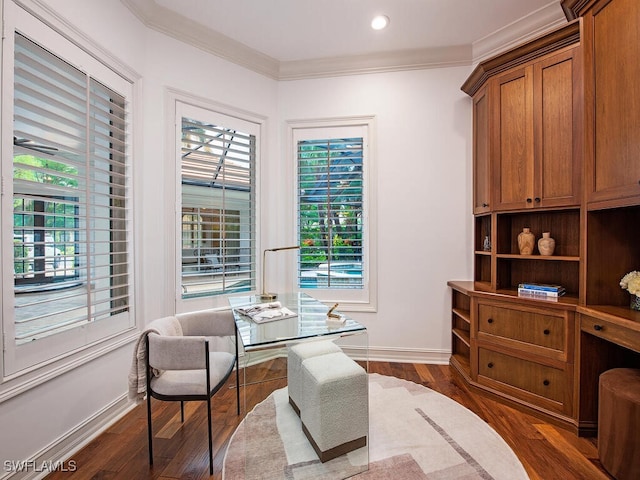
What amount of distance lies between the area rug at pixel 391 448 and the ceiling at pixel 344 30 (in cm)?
315

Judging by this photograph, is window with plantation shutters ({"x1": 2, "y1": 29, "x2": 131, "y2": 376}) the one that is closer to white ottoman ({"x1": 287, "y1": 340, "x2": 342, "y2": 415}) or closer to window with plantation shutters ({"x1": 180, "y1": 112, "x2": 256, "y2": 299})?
window with plantation shutters ({"x1": 180, "y1": 112, "x2": 256, "y2": 299})

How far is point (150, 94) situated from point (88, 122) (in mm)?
761

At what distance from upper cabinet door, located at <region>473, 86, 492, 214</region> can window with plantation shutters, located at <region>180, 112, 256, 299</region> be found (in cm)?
223

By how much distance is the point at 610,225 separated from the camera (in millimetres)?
2162

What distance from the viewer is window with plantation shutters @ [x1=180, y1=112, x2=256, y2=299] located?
2941 millimetres

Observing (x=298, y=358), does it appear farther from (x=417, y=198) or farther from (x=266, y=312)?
(x=417, y=198)

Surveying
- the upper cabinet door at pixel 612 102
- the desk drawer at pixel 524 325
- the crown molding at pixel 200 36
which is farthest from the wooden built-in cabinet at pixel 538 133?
the crown molding at pixel 200 36

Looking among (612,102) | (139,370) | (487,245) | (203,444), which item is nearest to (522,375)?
(487,245)

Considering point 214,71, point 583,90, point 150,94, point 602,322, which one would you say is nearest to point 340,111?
point 214,71

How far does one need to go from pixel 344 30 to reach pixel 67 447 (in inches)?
150

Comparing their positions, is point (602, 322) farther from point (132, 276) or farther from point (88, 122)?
point (88, 122)

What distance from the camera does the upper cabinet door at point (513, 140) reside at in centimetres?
249

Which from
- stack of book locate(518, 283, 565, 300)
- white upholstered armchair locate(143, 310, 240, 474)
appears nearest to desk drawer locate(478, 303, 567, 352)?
stack of book locate(518, 283, 565, 300)

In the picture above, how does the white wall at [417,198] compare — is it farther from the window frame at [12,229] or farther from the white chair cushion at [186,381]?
the window frame at [12,229]
